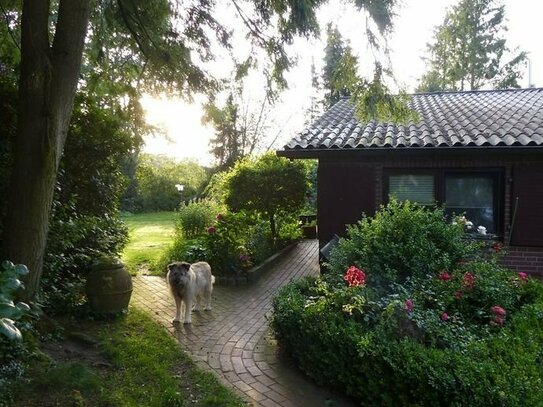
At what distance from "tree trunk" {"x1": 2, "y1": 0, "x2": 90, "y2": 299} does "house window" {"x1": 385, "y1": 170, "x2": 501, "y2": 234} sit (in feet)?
20.1

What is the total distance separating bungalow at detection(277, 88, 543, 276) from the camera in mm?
8172

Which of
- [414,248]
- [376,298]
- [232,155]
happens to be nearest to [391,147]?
[414,248]

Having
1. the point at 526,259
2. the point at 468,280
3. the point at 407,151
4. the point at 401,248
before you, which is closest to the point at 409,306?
the point at 468,280

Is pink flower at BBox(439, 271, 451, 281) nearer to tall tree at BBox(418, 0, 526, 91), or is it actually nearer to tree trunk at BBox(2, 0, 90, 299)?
tree trunk at BBox(2, 0, 90, 299)

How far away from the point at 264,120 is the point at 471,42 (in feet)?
48.9

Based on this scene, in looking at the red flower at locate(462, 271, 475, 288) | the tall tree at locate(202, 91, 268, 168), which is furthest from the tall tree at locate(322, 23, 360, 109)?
the tall tree at locate(202, 91, 268, 168)

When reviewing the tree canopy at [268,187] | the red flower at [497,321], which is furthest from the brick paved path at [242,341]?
the tree canopy at [268,187]

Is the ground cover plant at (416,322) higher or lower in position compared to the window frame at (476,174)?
lower

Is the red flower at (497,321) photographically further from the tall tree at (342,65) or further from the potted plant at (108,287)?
the potted plant at (108,287)

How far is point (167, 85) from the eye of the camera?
7.05 metres

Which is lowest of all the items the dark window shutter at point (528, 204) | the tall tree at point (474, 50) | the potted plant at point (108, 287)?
the potted plant at point (108, 287)

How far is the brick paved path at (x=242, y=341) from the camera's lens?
4305 mm

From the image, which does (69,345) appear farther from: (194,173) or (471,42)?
(471,42)

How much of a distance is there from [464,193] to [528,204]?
3.70ft
